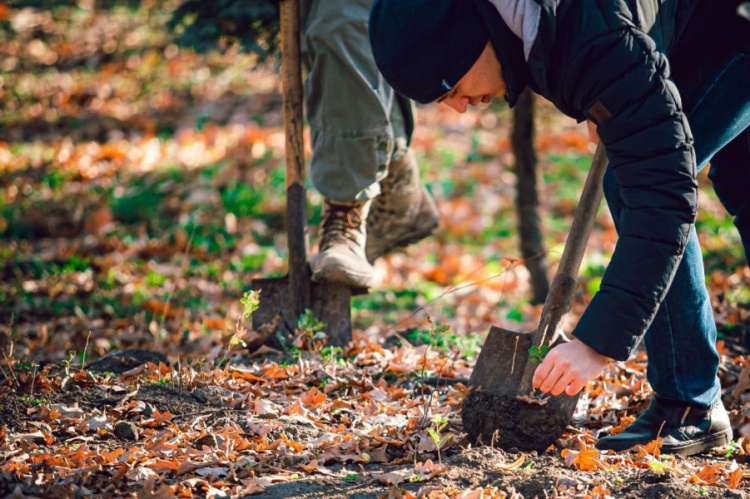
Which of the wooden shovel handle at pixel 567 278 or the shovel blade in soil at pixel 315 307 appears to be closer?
the wooden shovel handle at pixel 567 278

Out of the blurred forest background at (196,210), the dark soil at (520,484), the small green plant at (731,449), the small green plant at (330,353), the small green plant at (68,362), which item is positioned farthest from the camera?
the blurred forest background at (196,210)

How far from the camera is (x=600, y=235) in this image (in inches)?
296

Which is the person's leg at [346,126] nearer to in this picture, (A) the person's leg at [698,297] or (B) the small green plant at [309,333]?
(B) the small green plant at [309,333]

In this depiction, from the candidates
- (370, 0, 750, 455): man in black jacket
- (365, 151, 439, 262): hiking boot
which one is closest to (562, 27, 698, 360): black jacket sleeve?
(370, 0, 750, 455): man in black jacket

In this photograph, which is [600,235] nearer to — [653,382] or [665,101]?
[653,382]

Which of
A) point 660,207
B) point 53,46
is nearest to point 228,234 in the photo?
point 660,207

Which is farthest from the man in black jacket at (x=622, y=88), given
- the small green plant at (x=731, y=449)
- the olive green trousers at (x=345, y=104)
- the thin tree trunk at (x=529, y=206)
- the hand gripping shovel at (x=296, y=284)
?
the thin tree trunk at (x=529, y=206)

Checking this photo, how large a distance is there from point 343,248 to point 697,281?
1.73 meters

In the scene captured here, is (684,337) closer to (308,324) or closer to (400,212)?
(308,324)

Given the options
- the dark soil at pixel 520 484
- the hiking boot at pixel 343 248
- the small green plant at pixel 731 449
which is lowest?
the small green plant at pixel 731 449

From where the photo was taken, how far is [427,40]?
231cm

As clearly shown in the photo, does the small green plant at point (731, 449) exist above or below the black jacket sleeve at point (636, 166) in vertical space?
below

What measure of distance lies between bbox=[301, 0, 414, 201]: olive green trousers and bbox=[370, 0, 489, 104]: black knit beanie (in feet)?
4.17

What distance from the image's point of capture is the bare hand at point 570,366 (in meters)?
2.30
